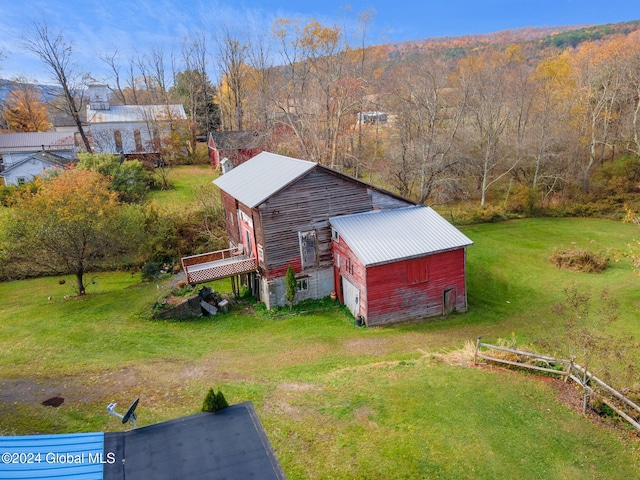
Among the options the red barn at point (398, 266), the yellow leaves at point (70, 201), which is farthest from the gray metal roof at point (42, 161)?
the red barn at point (398, 266)

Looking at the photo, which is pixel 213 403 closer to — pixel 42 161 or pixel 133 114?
pixel 42 161

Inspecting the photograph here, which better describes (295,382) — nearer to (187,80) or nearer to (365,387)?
(365,387)

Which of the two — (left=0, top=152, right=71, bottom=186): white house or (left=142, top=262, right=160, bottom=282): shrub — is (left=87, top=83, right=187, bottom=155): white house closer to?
(left=0, top=152, right=71, bottom=186): white house

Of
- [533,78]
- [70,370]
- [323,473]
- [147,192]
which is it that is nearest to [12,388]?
[70,370]

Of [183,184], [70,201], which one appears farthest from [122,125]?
[70,201]

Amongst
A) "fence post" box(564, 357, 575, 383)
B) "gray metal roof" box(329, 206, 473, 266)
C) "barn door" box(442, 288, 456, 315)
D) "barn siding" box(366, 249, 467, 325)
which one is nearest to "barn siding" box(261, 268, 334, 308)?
"gray metal roof" box(329, 206, 473, 266)

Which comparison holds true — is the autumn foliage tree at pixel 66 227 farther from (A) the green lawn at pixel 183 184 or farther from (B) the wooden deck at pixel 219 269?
(A) the green lawn at pixel 183 184

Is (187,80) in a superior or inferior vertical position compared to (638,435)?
superior
